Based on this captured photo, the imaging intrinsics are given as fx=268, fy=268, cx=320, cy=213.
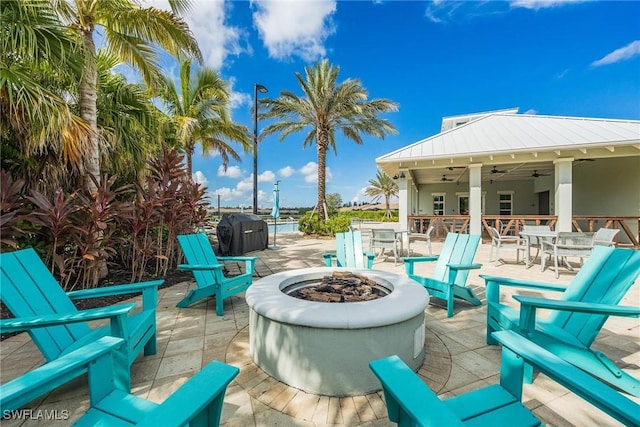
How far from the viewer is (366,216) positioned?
101ft

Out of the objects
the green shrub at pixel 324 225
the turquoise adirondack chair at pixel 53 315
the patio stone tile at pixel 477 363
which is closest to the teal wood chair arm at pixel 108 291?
the turquoise adirondack chair at pixel 53 315

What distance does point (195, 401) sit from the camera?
105cm

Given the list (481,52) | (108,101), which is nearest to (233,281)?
(108,101)

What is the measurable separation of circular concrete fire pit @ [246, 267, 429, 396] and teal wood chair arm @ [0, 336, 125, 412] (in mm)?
1052

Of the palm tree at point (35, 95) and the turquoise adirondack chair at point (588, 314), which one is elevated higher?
the palm tree at point (35, 95)

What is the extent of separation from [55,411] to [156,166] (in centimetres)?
440

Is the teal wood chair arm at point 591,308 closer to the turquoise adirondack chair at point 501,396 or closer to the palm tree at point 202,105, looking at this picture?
the turquoise adirondack chair at point 501,396

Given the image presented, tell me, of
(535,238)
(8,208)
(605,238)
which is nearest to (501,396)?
(8,208)

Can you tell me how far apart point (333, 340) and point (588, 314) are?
1967mm

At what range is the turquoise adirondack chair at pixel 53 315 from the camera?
1.74 metres

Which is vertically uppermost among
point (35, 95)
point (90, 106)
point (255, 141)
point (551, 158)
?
point (255, 141)

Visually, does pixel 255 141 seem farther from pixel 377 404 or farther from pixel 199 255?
pixel 377 404

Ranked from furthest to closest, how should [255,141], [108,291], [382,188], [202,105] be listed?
1. [382,188]
2. [202,105]
3. [255,141]
4. [108,291]

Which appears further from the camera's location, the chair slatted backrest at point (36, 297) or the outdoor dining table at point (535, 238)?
the outdoor dining table at point (535, 238)
